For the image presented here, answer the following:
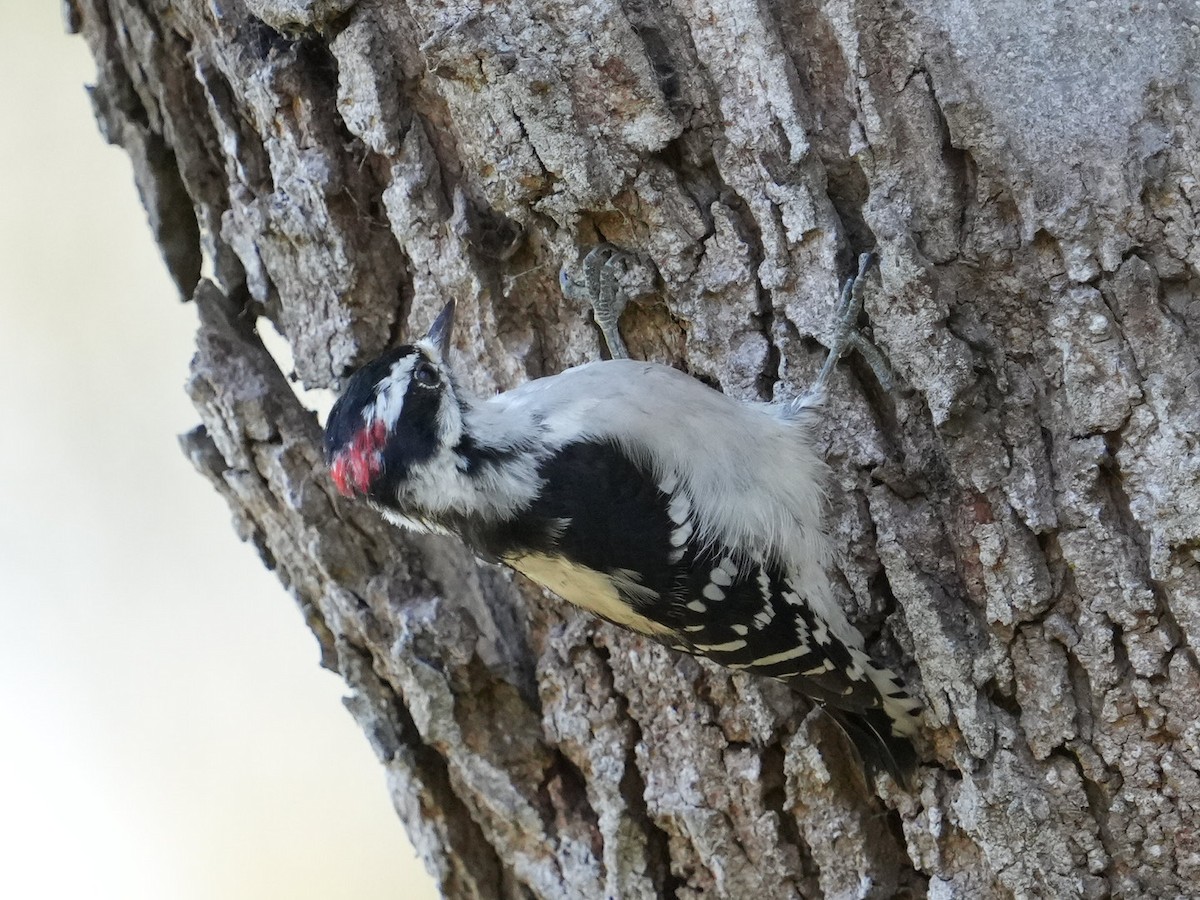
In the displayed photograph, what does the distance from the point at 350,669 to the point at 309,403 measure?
77 centimetres

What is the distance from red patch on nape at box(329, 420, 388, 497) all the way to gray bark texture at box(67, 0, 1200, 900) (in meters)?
0.38

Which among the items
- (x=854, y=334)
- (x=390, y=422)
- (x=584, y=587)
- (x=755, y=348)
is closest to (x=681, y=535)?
(x=584, y=587)

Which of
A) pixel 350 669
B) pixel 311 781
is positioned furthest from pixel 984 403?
pixel 311 781

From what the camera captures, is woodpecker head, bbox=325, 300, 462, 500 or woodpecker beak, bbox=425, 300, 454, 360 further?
woodpecker beak, bbox=425, 300, 454, 360

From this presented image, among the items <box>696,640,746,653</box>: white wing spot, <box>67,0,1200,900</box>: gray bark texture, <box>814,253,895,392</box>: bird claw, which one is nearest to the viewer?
<box>67,0,1200,900</box>: gray bark texture

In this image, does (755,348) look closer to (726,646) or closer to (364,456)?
(726,646)

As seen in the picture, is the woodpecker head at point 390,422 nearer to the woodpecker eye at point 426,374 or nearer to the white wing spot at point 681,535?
the woodpecker eye at point 426,374

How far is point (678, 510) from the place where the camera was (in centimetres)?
242

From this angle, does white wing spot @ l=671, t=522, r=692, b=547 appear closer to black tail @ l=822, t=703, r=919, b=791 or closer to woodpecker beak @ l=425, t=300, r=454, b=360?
black tail @ l=822, t=703, r=919, b=791

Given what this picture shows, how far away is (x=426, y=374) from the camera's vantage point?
2.36 m

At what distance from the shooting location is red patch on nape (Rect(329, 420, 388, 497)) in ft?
7.62

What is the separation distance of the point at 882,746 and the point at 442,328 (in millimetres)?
1337

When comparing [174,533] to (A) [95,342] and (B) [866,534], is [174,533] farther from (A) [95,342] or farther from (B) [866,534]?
(B) [866,534]

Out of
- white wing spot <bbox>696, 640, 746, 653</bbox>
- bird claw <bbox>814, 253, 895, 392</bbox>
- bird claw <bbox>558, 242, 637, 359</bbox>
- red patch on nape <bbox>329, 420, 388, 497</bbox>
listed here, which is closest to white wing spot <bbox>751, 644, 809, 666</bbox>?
white wing spot <bbox>696, 640, 746, 653</bbox>
